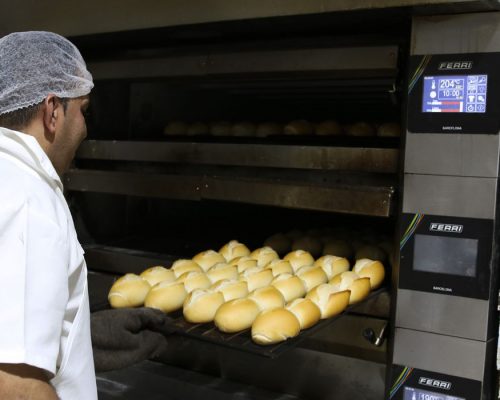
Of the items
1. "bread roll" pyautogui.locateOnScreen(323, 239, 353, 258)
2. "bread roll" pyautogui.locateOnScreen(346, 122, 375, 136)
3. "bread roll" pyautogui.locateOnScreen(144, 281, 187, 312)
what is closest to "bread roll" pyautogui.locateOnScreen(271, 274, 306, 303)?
"bread roll" pyautogui.locateOnScreen(144, 281, 187, 312)

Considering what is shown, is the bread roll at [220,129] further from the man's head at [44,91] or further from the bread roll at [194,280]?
the man's head at [44,91]

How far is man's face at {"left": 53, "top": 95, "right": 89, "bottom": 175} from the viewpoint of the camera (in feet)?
3.57

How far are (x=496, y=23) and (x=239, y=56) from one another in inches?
27.4

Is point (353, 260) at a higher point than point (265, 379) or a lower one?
higher

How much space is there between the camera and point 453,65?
1375mm

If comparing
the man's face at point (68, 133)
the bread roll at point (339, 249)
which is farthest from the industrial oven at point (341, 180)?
the man's face at point (68, 133)

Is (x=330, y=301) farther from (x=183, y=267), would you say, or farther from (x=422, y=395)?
(x=183, y=267)

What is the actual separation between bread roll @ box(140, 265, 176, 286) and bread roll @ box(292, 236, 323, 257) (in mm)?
522

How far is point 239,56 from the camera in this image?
5.44ft

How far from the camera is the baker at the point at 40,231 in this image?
84cm

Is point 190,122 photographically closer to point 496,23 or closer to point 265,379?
point 265,379

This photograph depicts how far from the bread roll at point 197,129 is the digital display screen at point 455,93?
3.59 feet

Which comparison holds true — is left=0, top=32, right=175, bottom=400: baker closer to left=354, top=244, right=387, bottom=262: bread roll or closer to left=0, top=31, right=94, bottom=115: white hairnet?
left=0, top=31, right=94, bottom=115: white hairnet

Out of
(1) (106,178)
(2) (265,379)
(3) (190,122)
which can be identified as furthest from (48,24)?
(2) (265,379)
